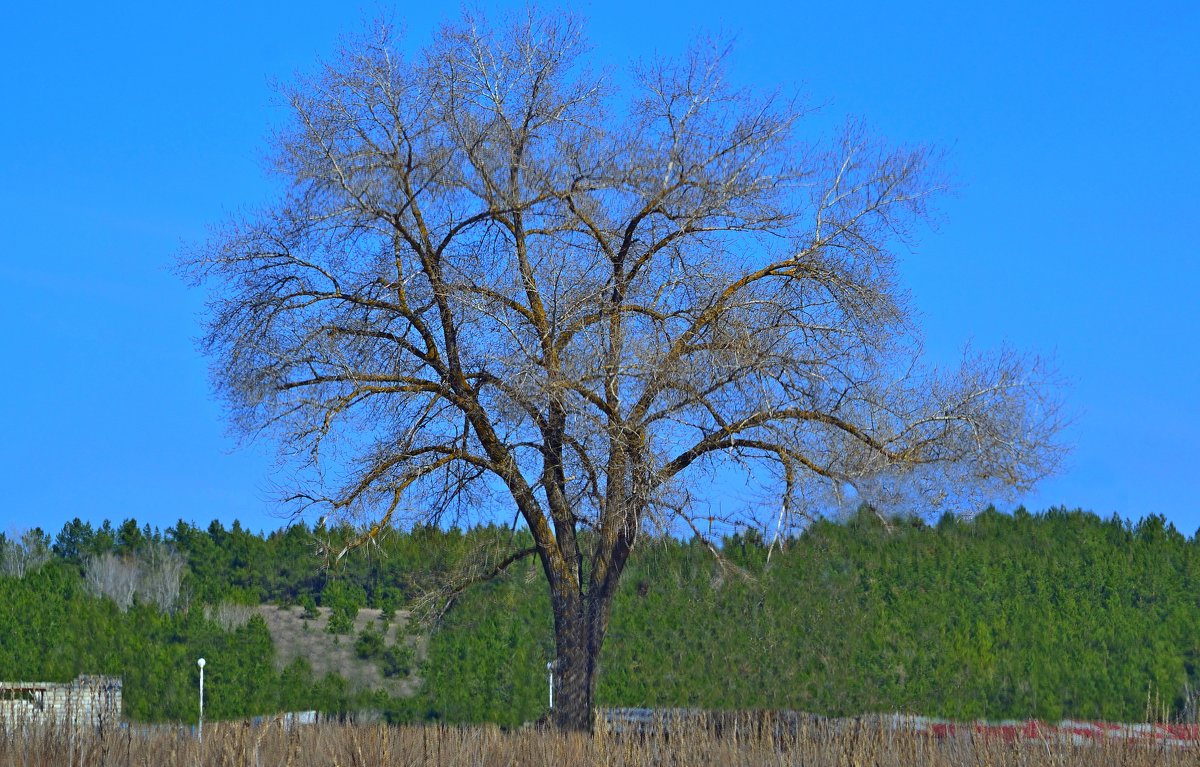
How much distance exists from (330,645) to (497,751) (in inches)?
654

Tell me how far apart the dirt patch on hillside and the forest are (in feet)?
1.37

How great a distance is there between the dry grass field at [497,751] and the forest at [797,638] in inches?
484

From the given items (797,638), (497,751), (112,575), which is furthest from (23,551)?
(497,751)

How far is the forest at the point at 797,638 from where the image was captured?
22.4 metres

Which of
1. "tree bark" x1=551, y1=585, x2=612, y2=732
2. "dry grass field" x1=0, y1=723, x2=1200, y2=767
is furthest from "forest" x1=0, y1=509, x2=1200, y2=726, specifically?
"dry grass field" x1=0, y1=723, x2=1200, y2=767

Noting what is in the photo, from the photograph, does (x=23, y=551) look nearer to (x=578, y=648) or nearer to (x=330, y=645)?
(x=330, y=645)

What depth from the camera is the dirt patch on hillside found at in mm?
24125

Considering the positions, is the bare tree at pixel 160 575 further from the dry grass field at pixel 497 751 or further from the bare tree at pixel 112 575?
the dry grass field at pixel 497 751

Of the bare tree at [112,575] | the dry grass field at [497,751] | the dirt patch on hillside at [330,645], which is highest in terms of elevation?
the bare tree at [112,575]

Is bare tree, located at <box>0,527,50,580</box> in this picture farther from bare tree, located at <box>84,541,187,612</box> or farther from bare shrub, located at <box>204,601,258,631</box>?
bare shrub, located at <box>204,601,258,631</box>

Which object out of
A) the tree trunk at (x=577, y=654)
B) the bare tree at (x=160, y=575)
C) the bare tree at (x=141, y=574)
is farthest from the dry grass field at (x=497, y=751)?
the bare tree at (x=141, y=574)

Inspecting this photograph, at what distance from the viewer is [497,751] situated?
31.0ft

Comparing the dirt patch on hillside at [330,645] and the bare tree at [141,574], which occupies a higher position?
the bare tree at [141,574]

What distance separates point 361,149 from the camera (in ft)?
45.5
